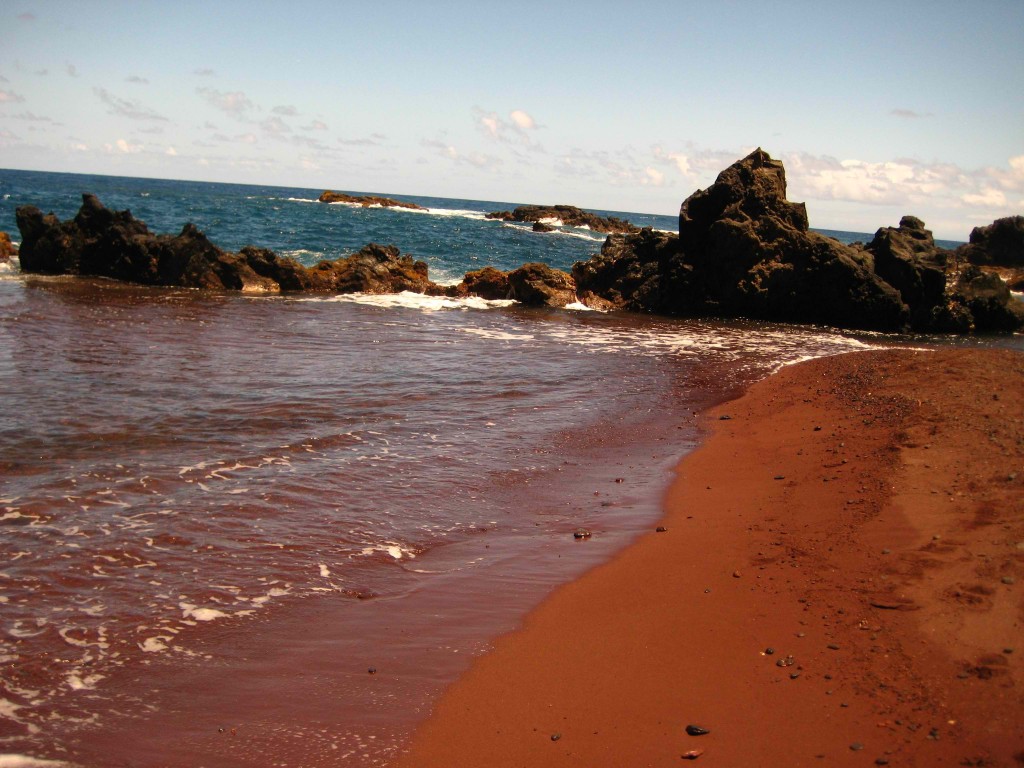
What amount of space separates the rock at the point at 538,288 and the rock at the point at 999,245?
92.6 feet

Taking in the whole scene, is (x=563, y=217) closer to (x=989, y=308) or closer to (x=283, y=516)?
(x=989, y=308)

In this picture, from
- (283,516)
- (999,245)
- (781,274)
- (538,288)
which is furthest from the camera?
(999,245)

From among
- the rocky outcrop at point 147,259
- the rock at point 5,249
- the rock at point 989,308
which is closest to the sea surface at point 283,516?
the rocky outcrop at point 147,259

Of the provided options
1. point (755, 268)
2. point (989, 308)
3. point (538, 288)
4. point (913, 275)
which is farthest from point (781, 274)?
point (538, 288)

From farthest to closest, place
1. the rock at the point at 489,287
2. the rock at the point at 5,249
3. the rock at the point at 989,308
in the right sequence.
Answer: the rock at the point at 489,287, the rock at the point at 5,249, the rock at the point at 989,308

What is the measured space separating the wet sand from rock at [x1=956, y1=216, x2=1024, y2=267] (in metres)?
41.6

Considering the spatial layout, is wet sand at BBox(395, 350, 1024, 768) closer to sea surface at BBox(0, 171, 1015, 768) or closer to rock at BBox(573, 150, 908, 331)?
sea surface at BBox(0, 171, 1015, 768)

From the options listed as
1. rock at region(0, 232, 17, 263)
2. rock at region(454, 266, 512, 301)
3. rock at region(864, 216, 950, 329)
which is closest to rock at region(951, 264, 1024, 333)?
rock at region(864, 216, 950, 329)

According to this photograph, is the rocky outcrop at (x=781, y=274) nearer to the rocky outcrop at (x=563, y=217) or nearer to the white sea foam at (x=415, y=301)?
the white sea foam at (x=415, y=301)

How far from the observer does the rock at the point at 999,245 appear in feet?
136

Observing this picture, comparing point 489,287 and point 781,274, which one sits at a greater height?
point 781,274

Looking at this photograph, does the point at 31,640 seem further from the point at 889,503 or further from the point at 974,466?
the point at 974,466

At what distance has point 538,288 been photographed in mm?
26141

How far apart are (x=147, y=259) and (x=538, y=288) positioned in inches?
539
